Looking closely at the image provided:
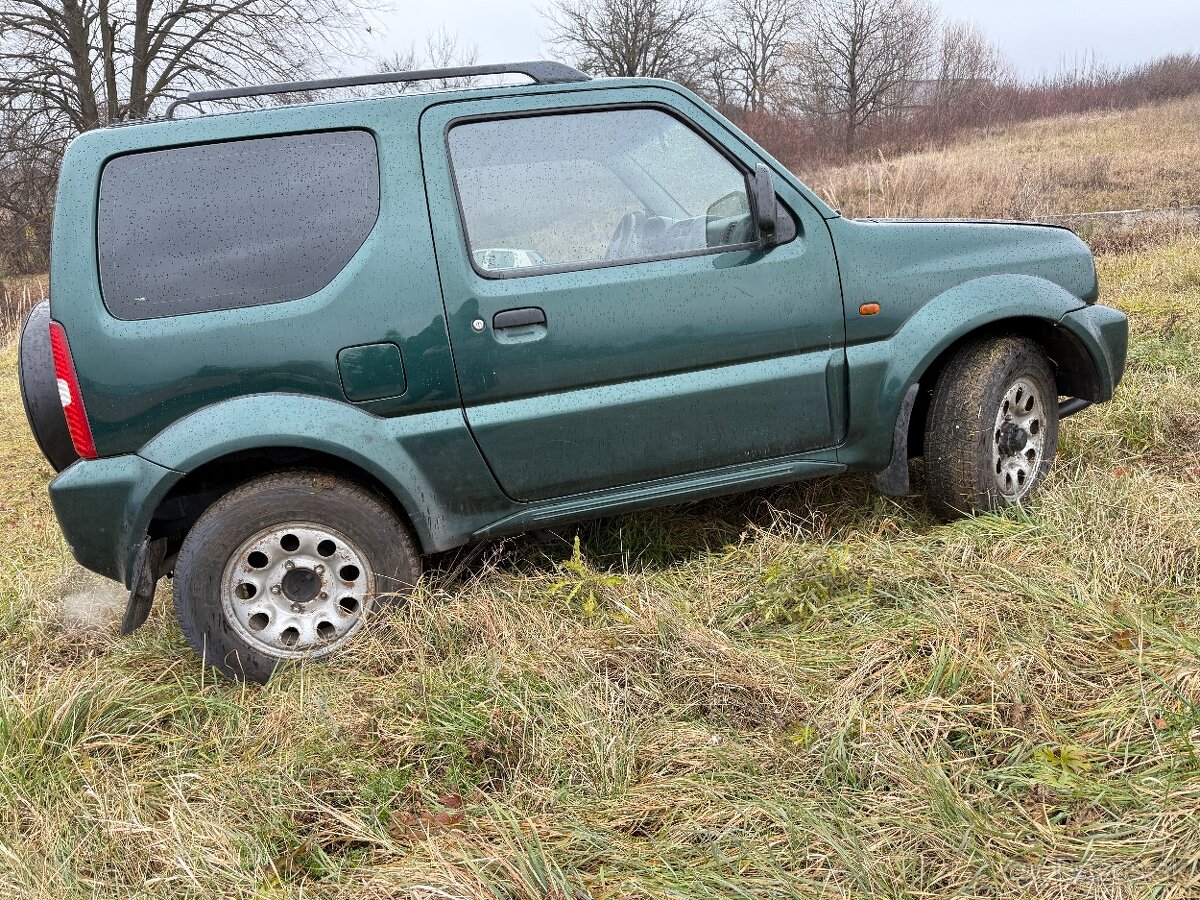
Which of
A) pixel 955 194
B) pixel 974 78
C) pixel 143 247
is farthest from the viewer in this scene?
pixel 974 78

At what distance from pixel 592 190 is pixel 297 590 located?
1666 millimetres

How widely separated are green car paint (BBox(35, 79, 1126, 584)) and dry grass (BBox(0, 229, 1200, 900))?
15.0 inches

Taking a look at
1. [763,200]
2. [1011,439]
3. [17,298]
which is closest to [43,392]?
[763,200]

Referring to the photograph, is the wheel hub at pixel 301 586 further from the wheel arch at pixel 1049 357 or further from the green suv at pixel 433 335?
the wheel arch at pixel 1049 357

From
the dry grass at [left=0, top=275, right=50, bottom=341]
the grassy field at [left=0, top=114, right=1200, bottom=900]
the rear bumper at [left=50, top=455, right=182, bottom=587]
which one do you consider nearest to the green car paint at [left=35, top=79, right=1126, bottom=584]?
the rear bumper at [left=50, top=455, right=182, bottom=587]

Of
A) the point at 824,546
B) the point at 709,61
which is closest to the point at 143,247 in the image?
the point at 824,546

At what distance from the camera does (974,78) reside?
34219 mm

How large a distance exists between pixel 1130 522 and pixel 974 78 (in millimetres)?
36183

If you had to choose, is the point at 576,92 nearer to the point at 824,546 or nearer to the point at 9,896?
the point at 824,546

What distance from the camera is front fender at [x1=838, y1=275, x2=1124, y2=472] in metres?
3.34

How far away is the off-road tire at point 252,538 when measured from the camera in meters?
2.88

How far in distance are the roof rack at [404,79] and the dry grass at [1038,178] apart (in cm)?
966

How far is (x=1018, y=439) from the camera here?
3561 millimetres

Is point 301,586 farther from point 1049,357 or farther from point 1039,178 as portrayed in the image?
point 1039,178
